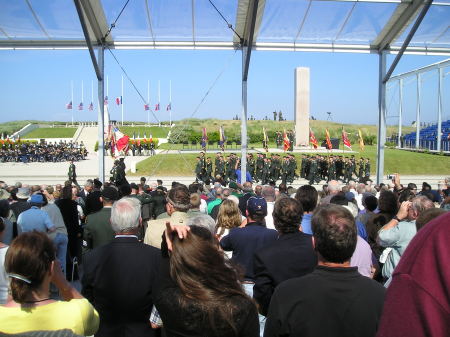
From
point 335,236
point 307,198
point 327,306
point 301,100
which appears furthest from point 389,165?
point 327,306

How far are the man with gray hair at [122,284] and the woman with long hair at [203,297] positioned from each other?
0.90 metres

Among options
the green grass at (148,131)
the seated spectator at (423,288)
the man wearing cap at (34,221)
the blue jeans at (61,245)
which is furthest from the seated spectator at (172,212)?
the green grass at (148,131)

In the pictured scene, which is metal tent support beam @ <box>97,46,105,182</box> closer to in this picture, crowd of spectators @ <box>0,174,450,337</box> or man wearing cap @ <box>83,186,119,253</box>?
man wearing cap @ <box>83,186,119,253</box>

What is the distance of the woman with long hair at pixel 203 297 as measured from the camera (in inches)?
79.2

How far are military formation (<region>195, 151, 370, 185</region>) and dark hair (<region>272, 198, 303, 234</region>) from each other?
17629 mm

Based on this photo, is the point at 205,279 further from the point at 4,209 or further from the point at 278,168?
the point at 278,168

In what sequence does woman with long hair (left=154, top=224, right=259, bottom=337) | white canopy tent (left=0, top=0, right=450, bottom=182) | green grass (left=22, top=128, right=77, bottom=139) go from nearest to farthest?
woman with long hair (left=154, top=224, right=259, bottom=337)
white canopy tent (left=0, top=0, right=450, bottom=182)
green grass (left=22, top=128, right=77, bottom=139)

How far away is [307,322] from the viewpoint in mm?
2215

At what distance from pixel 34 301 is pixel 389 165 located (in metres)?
29.9

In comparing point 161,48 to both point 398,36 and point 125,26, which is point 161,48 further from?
point 398,36

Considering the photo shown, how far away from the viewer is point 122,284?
308cm

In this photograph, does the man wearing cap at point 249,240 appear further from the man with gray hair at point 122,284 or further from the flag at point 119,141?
the flag at point 119,141

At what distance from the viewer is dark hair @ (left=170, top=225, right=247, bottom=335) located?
6.60 feet

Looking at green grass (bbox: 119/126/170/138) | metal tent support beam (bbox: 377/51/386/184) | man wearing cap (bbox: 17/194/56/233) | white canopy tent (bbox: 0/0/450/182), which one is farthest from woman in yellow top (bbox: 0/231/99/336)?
green grass (bbox: 119/126/170/138)
